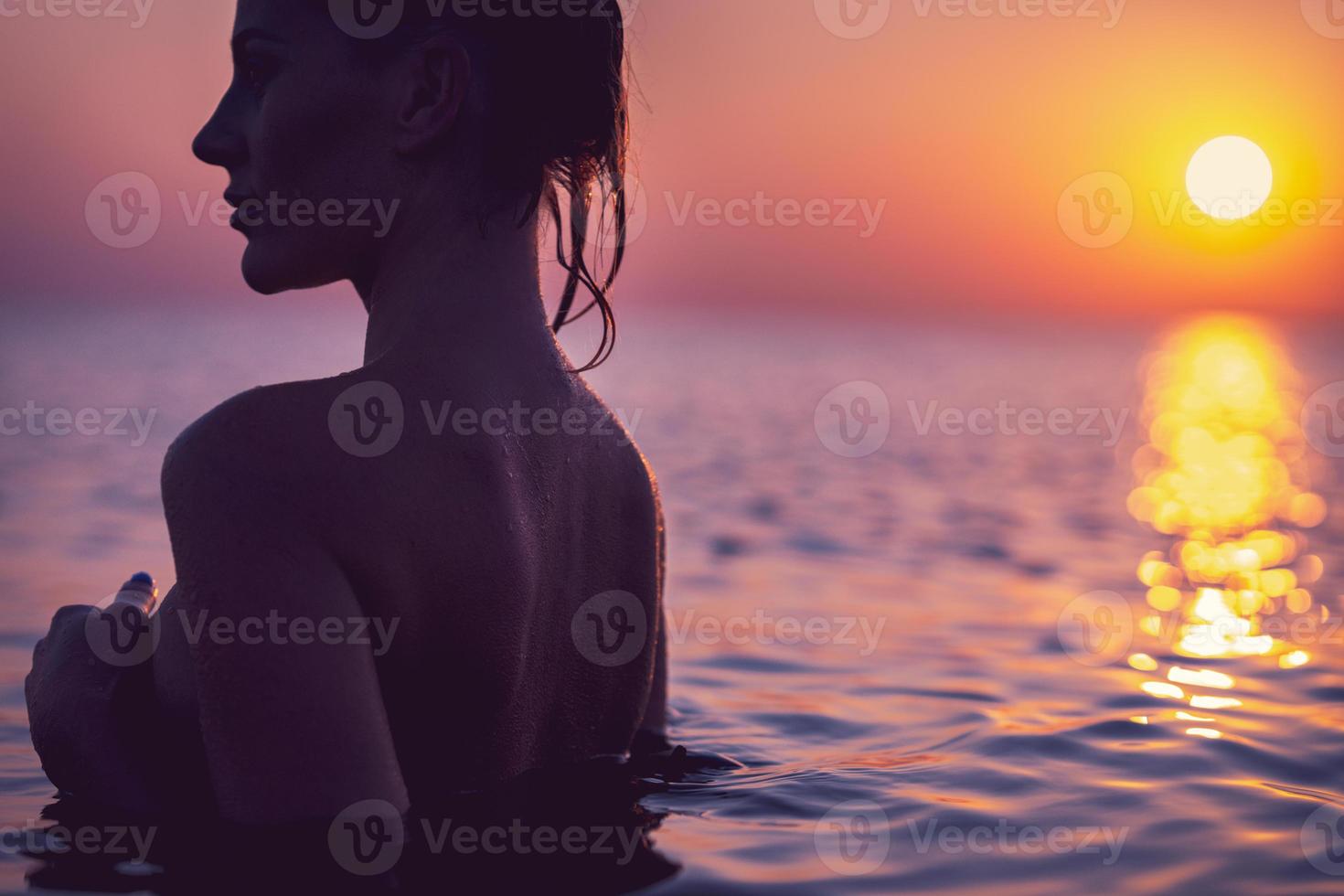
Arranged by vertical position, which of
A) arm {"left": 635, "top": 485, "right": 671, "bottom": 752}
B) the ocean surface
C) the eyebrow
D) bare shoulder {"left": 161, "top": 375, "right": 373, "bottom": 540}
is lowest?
the ocean surface

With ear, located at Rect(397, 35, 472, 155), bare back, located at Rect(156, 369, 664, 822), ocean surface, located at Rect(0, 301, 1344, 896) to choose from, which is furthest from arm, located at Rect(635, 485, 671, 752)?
ear, located at Rect(397, 35, 472, 155)

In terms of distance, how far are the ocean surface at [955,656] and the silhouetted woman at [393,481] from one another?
0.41m

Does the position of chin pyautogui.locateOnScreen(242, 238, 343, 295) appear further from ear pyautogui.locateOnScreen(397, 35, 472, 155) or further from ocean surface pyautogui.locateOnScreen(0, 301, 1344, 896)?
ocean surface pyautogui.locateOnScreen(0, 301, 1344, 896)

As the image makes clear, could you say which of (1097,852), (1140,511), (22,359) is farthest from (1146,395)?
(1097,852)

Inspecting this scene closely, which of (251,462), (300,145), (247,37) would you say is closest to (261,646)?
(251,462)

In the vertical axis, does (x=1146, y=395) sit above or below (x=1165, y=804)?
above

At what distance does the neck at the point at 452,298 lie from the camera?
1.96 metres

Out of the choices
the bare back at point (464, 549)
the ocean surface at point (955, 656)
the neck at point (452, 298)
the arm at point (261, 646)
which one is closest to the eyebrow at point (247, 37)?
the neck at point (452, 298)

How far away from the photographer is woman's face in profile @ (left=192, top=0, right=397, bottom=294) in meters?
1.94

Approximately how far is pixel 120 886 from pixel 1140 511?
1111cm

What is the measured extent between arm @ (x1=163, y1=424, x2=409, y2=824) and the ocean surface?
0.58 metres

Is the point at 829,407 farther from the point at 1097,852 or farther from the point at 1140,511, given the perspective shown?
the point at 1097,852

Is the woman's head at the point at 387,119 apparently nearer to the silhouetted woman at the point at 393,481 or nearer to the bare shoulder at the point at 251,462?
the silhouetted woman at the point at 393,481

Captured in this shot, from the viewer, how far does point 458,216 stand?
2.03m
